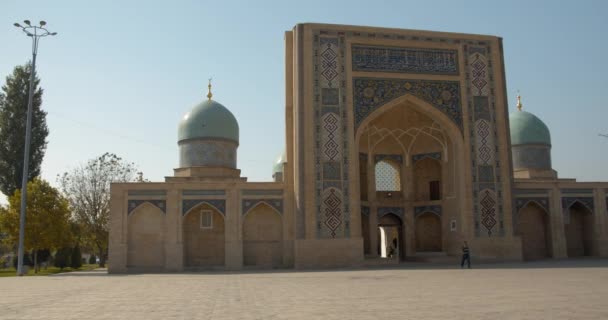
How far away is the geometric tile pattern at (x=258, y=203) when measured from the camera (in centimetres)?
1784

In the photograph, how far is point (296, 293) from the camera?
318 inches

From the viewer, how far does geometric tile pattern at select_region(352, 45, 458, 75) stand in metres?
18.6

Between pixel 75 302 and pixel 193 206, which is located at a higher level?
pixel 193 206

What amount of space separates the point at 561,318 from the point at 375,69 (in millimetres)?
14174

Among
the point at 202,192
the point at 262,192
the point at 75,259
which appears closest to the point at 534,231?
the point at 262,192

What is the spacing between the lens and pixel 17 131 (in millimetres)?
22875

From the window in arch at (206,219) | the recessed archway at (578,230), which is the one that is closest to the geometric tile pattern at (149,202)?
the window in arch at (206,219)

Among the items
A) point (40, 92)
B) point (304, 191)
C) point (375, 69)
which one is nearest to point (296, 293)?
point (304, 191)

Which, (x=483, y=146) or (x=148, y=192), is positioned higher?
(x=483, y=146)

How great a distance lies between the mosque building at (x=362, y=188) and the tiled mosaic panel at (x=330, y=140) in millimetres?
36

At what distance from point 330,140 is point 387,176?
5394mm

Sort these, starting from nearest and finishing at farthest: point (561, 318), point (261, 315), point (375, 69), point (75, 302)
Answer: point (561, 318), point (261, 315), point (75, 302), point (375, 69)

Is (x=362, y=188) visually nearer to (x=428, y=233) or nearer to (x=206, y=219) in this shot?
(x=428, y=233)

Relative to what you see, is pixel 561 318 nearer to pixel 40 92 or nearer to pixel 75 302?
pixel 75 302
